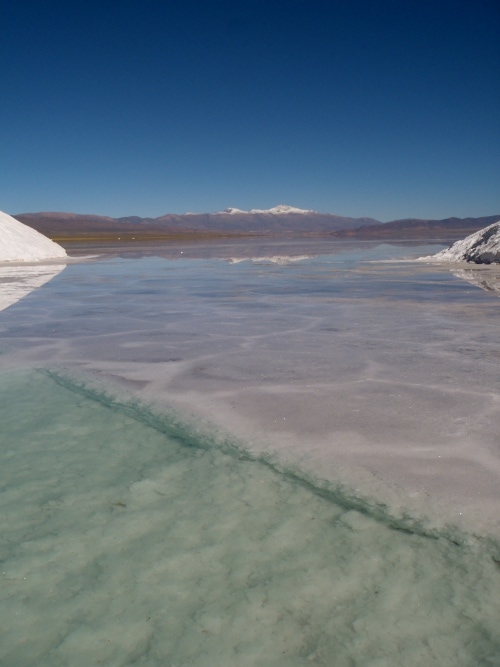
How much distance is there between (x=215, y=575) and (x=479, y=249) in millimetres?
13561

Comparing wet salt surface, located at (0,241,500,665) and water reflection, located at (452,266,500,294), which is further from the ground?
water reflection, located at (452,266,500,294)

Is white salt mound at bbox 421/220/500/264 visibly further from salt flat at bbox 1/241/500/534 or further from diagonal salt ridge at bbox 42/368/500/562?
diagonal salt ridge at bbox 42/368/500/562

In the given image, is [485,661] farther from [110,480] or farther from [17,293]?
[17,293]

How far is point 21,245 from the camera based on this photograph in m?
18.2

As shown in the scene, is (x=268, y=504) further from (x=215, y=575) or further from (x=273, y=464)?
(x=215, y=575)

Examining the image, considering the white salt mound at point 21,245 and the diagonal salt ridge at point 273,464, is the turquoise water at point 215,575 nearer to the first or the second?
the diagonal salt ridge at point 273,464

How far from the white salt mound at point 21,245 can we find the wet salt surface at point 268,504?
14.2 m

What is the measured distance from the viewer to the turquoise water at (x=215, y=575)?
55.5 inches

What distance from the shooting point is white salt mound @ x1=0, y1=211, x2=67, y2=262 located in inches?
688

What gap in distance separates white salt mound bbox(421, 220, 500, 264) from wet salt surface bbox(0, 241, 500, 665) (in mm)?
9261

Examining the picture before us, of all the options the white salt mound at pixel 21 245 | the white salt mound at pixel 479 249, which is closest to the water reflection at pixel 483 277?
the white salt mound at pixel 479 249

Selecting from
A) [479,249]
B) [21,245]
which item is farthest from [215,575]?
[21,245]

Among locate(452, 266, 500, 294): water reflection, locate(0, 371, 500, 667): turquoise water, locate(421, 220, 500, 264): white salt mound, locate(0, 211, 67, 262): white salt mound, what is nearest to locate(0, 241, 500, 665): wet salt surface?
locate(0, 371, 500, 667): turquoise water

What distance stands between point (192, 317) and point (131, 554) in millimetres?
4503
